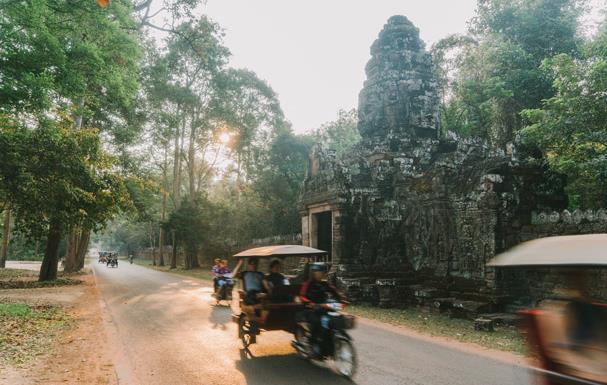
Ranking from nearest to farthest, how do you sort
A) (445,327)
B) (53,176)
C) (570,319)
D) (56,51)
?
(570,319), (445,327), (56,51), (53,176)

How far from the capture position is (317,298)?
7.11 m

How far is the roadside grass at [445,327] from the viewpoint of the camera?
880 centimetres

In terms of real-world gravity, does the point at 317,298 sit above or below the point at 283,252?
below

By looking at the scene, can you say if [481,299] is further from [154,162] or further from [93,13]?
[154,162]

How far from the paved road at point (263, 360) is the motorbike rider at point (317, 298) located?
55 centimetres

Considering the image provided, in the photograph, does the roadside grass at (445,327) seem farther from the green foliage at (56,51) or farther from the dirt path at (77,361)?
the green foliage at (56,51)

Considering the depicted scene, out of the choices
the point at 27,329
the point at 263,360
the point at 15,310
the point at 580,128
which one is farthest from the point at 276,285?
the point at 580,128

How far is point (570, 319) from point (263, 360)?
484 centimetres

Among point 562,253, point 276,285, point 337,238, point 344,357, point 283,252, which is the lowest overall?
point 344,357

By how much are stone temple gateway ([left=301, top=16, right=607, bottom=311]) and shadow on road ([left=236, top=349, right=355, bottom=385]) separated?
246 inches

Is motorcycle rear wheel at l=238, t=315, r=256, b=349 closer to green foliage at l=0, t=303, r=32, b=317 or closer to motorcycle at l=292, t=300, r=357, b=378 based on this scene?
motorcycle at l=292, t=300, r=357, b=378

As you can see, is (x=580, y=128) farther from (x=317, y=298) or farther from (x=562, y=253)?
(x=562, y=253)

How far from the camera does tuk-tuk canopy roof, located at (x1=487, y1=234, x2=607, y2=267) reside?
11.1ft

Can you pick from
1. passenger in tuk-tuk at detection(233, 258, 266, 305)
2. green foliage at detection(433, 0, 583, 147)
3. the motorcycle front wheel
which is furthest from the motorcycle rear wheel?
green foliage at detection(433, 0, 583, 147)
